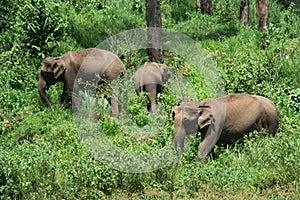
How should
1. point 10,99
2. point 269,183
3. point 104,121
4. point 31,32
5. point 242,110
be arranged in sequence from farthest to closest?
point 31,32, point 10,99, point 104,121, point 242,110, point 269,183

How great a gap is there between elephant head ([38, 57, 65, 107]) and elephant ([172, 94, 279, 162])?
2.64m

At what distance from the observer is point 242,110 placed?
345 inches

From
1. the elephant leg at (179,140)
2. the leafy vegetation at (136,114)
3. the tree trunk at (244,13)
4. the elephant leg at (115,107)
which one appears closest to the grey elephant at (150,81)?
the leafy vegetation at (136,114)

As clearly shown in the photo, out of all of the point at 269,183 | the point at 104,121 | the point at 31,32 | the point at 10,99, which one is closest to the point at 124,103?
the point at 104,121

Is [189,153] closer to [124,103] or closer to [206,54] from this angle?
[124,103]

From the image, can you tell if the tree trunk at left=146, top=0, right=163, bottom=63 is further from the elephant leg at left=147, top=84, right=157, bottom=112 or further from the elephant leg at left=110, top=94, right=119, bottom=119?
the elephant leg at left=110, top=94, right=119, bottom=119

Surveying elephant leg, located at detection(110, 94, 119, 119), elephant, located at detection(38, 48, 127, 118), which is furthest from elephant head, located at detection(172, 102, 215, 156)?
elephant, located at detection(38, 48, 127, 118)

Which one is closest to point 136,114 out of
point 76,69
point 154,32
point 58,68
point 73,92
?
point 73,92

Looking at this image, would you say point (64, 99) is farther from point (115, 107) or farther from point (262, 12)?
point (262, 12)

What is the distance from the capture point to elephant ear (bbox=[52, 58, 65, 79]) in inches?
408

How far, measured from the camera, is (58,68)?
34.0 feet

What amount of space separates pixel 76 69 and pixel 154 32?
2190mm

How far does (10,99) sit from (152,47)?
2819 millimetres

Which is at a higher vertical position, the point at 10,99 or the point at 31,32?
the point at 31,32
